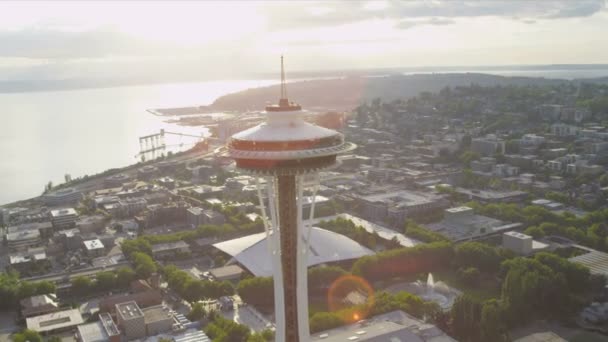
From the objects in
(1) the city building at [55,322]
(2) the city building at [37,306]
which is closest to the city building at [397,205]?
(1) the city building at [55,322]

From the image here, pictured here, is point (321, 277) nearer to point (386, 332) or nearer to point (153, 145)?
point (386, 332)

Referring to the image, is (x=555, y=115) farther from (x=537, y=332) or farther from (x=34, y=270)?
(x=34, y=270)

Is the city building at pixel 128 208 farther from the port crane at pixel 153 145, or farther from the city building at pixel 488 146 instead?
the port crane at pixel 153 145

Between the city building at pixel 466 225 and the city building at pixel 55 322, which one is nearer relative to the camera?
the city building at pixel 55 322

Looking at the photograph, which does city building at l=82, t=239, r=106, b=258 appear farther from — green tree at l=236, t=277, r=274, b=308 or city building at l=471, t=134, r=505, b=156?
city building at l=471, t=134, r=505, b=156

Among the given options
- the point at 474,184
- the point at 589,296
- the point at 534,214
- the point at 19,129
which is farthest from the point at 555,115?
the point at 19,129

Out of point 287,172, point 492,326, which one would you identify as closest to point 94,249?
point 287,172
